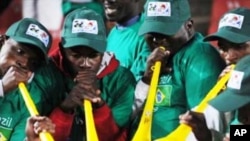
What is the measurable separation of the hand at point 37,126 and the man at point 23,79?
0.29 ft

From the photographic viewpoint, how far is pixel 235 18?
7.33 ft

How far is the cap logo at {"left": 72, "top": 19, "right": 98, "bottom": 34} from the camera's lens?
86.9 inches

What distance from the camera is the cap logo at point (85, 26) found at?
7.24 feet

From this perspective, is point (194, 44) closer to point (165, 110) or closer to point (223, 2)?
point (165, 110)

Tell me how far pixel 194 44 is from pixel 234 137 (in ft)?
0.93

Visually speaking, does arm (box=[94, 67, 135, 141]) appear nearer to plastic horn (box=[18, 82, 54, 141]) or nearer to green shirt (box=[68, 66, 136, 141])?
green shirt (box=[68, 66, 136, 141])

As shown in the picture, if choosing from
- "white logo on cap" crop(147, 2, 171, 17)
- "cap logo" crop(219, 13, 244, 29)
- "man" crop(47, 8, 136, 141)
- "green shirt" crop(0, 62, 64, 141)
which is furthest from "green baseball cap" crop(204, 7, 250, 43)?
"green shirt" crop(0, 62, 64, 141)

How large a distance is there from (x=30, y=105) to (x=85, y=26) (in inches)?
8.4

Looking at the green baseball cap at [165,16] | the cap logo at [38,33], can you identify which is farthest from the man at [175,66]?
the cap logo at [38,33]

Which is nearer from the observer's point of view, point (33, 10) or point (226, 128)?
point (226, 128)

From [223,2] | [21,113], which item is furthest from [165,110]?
[223,2]

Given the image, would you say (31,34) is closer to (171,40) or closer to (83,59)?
(83,59)

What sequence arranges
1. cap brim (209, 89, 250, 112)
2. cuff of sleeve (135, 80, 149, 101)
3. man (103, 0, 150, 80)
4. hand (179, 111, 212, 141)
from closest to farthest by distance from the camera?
cap brim (209, 89, 250, 112) → hand (179, 111, 212, 141) → cuff of sleeve (135, 80, 149, 101) → man (103, 0, 150, 80)

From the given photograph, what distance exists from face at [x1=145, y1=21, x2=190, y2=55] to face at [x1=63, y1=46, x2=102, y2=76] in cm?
14
